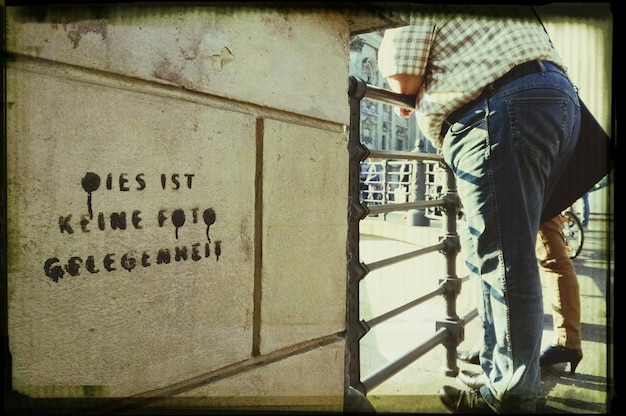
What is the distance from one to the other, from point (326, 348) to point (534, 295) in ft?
2.56

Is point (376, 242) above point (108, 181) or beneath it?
beneath

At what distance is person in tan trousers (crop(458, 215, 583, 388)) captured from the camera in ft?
8.34

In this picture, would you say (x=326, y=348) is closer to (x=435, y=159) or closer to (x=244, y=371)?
(x=244, y=371)

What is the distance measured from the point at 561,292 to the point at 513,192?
113 cm

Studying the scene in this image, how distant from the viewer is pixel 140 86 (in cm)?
116

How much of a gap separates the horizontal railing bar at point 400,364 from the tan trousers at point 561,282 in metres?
0.59

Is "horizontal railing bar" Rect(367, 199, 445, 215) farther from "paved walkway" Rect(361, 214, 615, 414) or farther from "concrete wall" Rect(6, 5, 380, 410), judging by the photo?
"paved walkway" Rect(361, 214, 615, 414)

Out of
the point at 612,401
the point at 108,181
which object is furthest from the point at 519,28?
the point at 108,181

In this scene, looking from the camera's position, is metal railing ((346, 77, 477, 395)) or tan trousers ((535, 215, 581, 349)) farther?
tan trousers ((535, 215, 581, 349))

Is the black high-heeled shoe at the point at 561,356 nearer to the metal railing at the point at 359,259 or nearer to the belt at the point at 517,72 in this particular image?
the metal railing at the point at 359,259

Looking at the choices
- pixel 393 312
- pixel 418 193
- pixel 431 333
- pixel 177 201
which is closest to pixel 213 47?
pixel 177 201

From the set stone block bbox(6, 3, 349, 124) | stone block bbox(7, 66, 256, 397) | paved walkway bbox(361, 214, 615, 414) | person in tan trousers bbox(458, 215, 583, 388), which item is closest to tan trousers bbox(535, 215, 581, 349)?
person in tan trousers bbox(458, 215, 583, 388)

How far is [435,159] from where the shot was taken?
2.68 meters

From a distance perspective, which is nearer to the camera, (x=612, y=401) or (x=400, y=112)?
(x=612, y=401)
